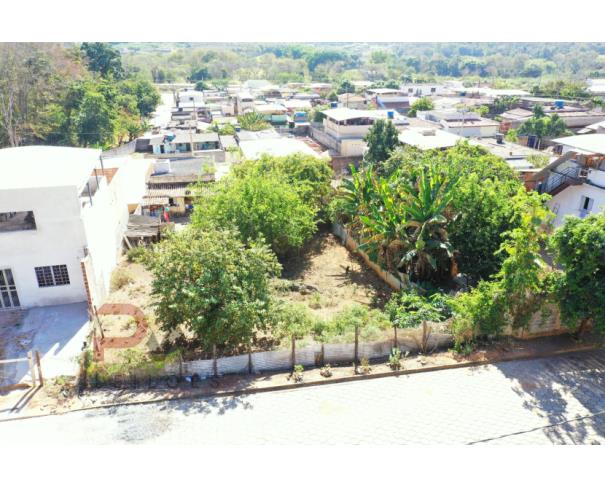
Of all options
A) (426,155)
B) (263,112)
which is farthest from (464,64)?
(426,155)

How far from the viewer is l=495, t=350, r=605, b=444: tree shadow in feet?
31.9

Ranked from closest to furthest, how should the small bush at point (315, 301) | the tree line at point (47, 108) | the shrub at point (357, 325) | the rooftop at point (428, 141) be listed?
1. the shrub at point (357, 325)
2. the small bush at point (315, 301)
3. the rooftop at point (428, 141)
4. the tree line at point (47, 108)

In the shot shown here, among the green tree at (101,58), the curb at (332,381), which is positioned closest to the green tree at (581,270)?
the curb at (332,381)

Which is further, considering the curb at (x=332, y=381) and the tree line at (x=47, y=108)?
the tree line at (x=47, y=108)

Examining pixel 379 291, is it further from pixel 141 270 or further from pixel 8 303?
pixel 8 303

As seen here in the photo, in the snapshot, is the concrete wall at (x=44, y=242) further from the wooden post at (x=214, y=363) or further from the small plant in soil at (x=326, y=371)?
the small plant in soil at (x=326, y=371)

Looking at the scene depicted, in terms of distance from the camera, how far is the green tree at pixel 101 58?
6525 centimetres

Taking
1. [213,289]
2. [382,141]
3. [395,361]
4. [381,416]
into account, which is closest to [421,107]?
[382,141]

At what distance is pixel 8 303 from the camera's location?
15.1 meters

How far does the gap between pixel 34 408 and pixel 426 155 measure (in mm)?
18665

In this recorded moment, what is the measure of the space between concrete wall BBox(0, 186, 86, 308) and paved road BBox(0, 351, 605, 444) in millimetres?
5778

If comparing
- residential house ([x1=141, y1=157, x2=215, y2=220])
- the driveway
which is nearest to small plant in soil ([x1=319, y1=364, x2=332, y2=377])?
the driveway

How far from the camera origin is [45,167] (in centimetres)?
1513

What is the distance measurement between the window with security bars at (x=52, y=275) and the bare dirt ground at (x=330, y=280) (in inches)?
277
